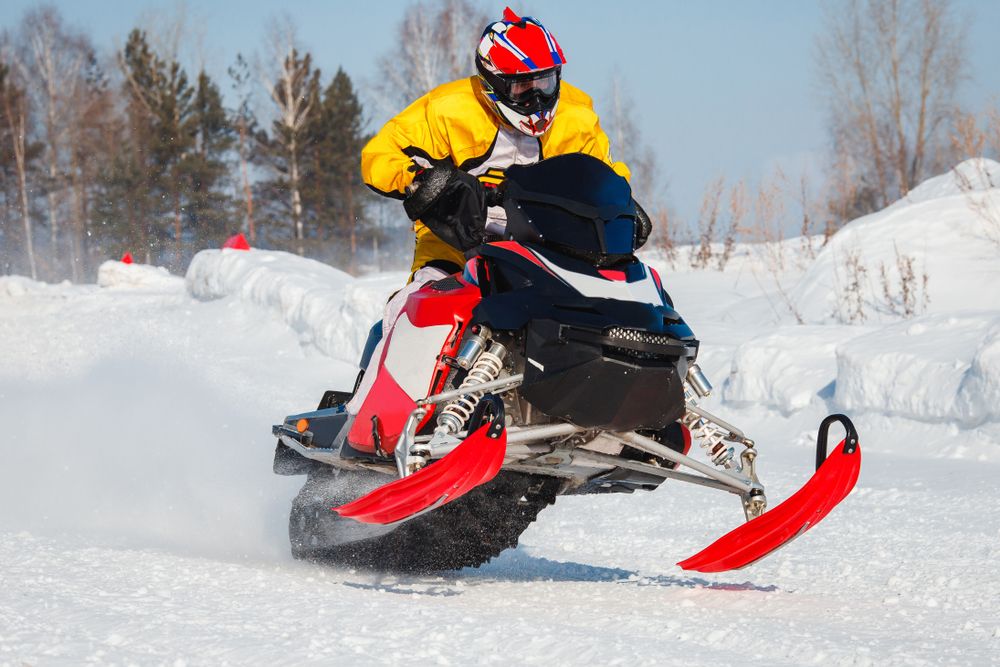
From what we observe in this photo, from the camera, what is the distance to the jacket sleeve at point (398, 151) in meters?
4.47

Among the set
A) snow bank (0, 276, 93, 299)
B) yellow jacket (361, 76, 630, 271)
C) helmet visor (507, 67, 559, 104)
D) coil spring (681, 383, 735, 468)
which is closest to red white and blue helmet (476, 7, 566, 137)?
helmet visor (507, 67, 559, 104)

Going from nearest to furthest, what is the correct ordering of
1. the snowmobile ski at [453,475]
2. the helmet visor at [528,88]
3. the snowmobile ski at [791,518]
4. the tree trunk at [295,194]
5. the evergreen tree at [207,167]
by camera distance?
1. the snowmobile ski at [453,475]
2. the snowmobile ski at [791,518]
3. the helmet visor at [528,88]
4. the evergreen tree at [207,167]
5. the tree trunk at [295,194]

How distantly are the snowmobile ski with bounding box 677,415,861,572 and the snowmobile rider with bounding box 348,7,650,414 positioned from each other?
1.05 metres

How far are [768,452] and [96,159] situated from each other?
116ft

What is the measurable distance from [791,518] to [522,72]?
1848 mm

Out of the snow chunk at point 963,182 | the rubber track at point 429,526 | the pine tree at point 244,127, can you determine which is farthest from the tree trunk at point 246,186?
the rubber track at point 429,526

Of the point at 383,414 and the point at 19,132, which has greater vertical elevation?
the point at 19,132

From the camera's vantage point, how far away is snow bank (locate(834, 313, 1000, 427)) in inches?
283

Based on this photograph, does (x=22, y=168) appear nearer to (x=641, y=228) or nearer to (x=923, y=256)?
(x=923, y=256)

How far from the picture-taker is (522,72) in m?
4.35

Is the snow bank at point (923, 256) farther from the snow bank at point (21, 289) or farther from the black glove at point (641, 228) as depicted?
the snow bank at point (21, 289)

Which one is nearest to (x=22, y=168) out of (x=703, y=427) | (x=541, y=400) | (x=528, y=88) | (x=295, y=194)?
(x=295, y=194)

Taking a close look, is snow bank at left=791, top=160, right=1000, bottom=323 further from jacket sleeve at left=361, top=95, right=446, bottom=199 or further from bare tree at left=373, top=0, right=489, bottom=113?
bare tree at left=373, top=0, right=489, bottom=113

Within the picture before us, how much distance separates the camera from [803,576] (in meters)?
4.75
